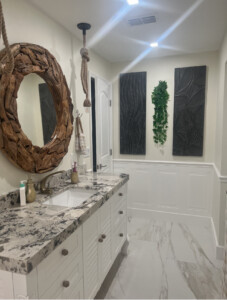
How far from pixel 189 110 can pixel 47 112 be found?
6.81ft

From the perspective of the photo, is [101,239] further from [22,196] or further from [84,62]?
[84,62]

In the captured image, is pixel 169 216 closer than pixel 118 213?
No

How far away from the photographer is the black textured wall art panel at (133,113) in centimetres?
321

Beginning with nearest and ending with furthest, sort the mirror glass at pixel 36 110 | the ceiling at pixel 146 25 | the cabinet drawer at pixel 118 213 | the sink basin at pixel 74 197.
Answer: the mirror glass at pixel 36 110
the ceiling at pixel 146 25
the sink basin at pixel 74 197
the cabinet drawer at pixel 118 213

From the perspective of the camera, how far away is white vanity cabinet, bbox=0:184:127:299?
90cm

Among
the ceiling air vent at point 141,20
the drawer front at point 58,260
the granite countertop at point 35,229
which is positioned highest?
the ceiling air vent at point 141,20

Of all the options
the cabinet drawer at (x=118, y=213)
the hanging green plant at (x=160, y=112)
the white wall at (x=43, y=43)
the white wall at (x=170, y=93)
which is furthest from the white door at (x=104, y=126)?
the cabinet drawer at (x=118, y=213)

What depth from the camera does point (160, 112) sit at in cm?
312

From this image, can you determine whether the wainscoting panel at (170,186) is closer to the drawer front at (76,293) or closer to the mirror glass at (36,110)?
the mirror glass at (36,110)

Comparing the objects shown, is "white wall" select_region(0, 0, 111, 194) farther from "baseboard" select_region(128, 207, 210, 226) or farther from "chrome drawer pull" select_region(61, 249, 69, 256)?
"baseboard" select_region(128, 207, 210, 226)

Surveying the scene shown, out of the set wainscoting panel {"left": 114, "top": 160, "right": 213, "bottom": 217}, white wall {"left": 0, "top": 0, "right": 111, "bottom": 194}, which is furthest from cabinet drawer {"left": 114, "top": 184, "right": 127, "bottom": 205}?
wainscoting panel {"left": 114, "top": 160, "right": 213, "bottom": 217}

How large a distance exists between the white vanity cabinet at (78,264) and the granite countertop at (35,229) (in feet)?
0.20

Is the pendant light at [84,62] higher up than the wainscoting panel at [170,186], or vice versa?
the pendant light at [84,62]

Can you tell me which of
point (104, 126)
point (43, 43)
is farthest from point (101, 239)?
point (104, 126)
